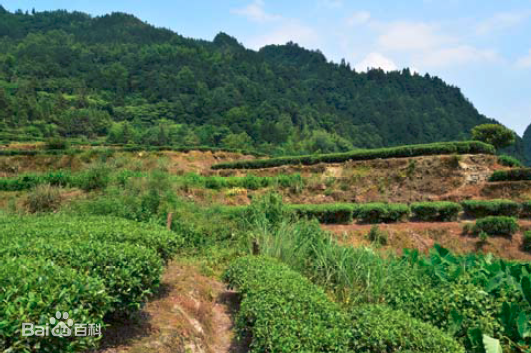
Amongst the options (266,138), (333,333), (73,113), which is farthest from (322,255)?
(266,138)

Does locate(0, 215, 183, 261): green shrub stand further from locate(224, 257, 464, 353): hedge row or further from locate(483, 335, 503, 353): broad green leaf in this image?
locate(483, 335, 503, 353): broad green leaf

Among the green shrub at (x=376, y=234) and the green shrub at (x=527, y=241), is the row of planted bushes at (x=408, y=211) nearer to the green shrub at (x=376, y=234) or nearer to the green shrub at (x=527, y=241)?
the green shrub at (x=376, y=234)

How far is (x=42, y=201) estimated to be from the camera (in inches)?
454

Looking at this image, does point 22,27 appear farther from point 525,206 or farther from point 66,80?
point 525,206

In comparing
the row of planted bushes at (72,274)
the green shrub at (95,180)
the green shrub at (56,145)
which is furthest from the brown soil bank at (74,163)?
the row of planted bushes at (72,274)

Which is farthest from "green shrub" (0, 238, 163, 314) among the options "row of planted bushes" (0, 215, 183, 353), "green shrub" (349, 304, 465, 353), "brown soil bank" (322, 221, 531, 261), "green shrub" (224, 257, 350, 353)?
"brown soil bank" (322, 221, 531, 261)

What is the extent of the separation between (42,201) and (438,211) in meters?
16.1

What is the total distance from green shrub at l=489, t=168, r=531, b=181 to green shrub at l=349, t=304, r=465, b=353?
19.7 metres

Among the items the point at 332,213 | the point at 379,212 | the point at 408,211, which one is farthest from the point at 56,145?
the point at 408,211

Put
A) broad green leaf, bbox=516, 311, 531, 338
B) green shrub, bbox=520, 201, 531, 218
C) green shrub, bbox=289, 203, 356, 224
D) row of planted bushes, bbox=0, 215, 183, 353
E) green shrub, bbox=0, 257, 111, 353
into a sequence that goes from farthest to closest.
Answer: green shrub, bbox=520, 201, 531, 218, green shrub, bbox=289, 203, 356, 224, broad green leaf, bbox=516, 311, 531, 338, row of planted bushes, bbox=0, 215, 183, 353, green shrub, bbox=0, 257, 111, 353

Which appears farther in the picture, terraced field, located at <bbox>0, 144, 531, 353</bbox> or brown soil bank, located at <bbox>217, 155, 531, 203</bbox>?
brown soil bank, located at <bbox>217, 155, 531, 203</bbox>

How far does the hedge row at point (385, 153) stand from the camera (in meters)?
22.5

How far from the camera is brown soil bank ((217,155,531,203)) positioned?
19.8 metres

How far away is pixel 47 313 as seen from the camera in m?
2.70
